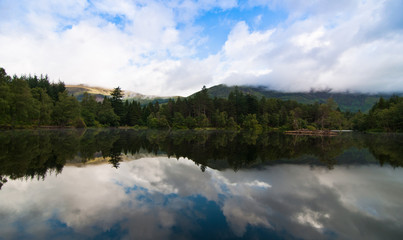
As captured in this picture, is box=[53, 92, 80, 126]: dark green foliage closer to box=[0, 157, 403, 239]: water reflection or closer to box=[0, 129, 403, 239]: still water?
Result: box=[0, 129, 403, 239]: still water

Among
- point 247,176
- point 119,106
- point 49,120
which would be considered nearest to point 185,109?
point 119,106

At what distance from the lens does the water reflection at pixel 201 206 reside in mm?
6074

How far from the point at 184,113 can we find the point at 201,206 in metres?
103

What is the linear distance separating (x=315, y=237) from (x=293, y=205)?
7.70ft

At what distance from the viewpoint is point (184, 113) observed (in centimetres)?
11081

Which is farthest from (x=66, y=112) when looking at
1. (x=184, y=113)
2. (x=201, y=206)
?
(x=201, y=206)

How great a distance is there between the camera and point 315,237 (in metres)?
5.94

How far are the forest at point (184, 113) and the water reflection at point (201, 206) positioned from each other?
6285 centimetres

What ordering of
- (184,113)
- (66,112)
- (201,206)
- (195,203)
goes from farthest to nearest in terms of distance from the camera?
1. (184,113)
2. (66,112)
3. (195,203)
4. (201,206)

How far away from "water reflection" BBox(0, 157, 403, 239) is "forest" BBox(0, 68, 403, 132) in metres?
62.9

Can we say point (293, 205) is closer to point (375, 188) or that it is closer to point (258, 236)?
point (258, 236)

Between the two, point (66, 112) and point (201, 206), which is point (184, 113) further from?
point (201, 206)

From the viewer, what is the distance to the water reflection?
6.07 metres

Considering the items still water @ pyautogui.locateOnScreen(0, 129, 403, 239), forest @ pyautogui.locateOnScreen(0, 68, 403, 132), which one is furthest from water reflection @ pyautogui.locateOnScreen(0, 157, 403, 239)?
forest @ pyautogui.locateOnScreen(0, 68, 403, 132)
